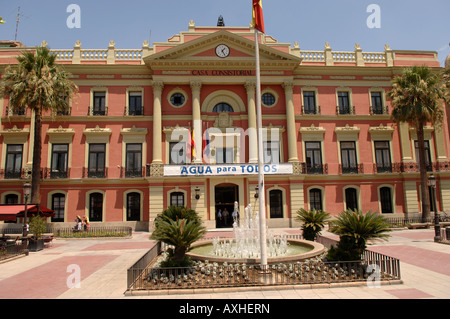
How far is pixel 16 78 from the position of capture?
23.0 metres

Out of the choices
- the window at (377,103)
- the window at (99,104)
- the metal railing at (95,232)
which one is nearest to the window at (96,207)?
the metal railing at (95,232)

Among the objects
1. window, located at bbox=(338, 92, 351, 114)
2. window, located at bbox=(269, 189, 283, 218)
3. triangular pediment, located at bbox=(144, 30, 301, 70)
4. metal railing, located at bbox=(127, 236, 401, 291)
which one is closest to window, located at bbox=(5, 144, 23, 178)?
triangular pediment, located at bbox=(144, 30, 301, 70)

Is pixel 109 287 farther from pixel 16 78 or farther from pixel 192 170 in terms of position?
pixel 16 78

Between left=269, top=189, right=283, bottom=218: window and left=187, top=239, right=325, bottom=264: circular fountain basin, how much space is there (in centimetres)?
1209

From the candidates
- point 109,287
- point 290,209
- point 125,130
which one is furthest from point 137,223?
point 109,287

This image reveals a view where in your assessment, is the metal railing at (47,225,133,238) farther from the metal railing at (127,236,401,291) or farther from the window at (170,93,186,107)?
the metal railing at (127,236,401,291)

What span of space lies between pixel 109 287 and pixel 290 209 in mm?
19589

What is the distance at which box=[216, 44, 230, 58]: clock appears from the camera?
28250mm

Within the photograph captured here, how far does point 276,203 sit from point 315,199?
373 cm

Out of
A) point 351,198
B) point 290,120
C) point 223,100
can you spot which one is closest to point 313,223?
point 290,120

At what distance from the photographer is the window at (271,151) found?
2858cm

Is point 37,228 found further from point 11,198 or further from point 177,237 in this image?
point 177,237

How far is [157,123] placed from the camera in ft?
90.1

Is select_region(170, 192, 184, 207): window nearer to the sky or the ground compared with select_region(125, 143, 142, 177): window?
nearer to the ground
